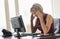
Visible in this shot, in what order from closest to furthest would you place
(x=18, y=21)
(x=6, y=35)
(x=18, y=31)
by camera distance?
(x=18, y=21) < (x=18, y=31) < (x=6, y=35)

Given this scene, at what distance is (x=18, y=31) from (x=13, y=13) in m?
1.73

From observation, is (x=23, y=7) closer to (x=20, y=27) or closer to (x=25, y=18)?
(x=25, y=18)

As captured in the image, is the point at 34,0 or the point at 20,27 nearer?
the point at 20,27

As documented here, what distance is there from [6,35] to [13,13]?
1548 millimetres

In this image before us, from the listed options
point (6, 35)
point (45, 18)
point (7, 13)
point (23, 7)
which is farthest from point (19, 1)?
point (45, 18)

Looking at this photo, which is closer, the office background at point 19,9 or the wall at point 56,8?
the office background at point 19,9

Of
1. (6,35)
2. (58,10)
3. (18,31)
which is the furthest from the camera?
(58,10)

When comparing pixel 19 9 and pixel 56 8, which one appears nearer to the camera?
pixel 19 9

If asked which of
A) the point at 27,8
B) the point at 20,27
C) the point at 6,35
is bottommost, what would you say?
the point at 6,35

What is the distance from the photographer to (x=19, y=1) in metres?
4.73

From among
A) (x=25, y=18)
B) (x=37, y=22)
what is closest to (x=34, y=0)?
(x=25, y=18)

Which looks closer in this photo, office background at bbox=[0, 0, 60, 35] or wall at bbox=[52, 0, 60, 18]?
office background at bbox=[0, 0, 60, 35]

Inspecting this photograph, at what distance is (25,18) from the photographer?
4.68 metres

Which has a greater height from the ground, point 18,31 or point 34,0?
point 34,0
